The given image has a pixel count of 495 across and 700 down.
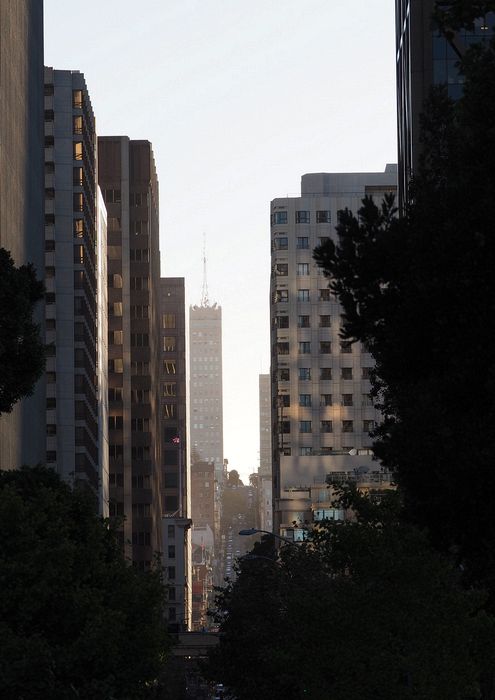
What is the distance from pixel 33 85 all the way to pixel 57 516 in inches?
2659

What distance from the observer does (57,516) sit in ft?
153

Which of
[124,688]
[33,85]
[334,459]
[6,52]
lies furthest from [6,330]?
[334,459]

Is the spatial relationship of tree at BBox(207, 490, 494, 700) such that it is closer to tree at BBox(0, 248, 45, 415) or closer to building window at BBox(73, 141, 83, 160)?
tree at BBox(0, 248, 45, 415)

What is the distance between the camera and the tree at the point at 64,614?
42.9 m

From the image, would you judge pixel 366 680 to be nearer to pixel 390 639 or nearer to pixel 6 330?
pixel 390 639

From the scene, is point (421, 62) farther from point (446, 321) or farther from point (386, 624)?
point (446, 321)

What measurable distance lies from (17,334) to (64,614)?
27.7 ft

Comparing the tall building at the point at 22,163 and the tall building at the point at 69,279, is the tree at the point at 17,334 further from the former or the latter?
the tall building at the point at 69,279

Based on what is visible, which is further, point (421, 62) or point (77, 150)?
point (77, 150)

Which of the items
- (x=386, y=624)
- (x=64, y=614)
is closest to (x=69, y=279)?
(x=64, y=614)

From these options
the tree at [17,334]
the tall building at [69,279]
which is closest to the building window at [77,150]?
the tall building at [69,279]

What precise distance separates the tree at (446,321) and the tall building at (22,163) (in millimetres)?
64175

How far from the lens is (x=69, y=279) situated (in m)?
163

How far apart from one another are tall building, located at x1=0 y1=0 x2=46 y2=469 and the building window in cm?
4710
